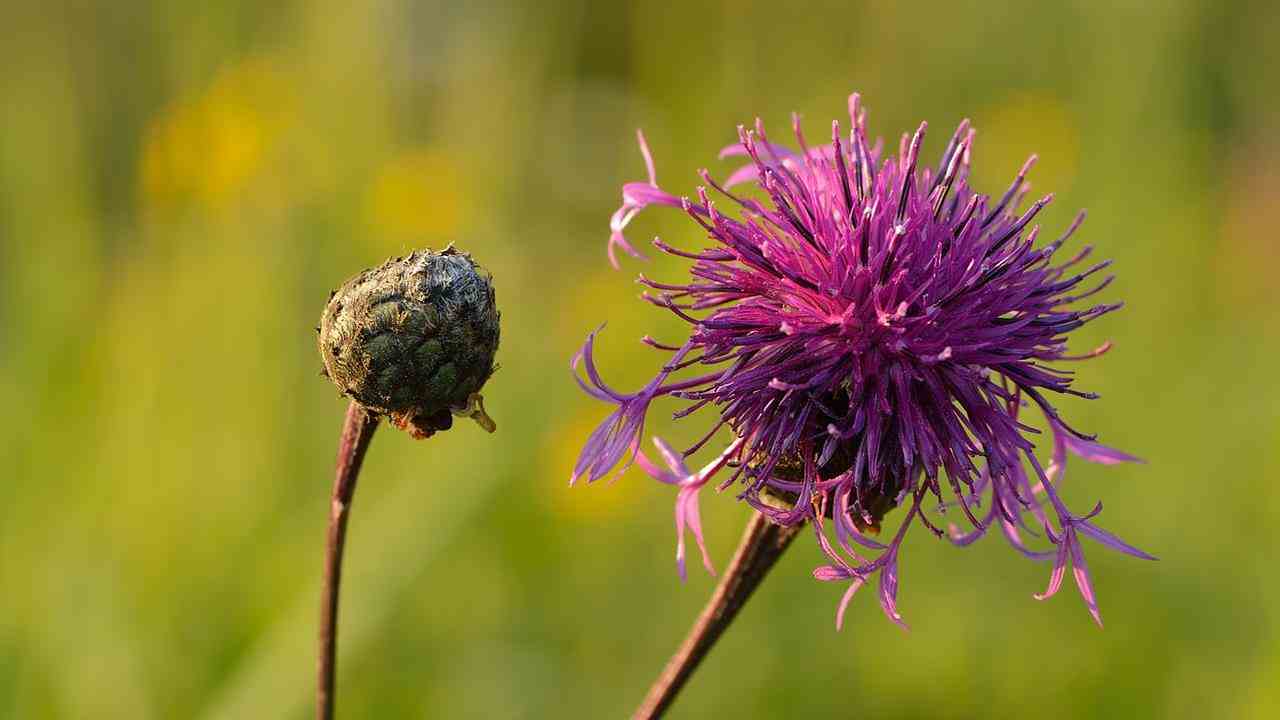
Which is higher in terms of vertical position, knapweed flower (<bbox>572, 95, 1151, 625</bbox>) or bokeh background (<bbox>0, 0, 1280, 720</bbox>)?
knapweed flower (<bbox>572, 95, 1151, 625</bbox>)

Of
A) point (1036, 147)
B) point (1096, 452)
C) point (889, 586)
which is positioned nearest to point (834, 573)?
point (889, 586)

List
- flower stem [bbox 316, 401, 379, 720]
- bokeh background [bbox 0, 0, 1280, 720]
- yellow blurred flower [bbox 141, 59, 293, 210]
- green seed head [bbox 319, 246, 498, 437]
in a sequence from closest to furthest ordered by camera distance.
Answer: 1. green seed head [bbox 319, 246, 498, 437]
2. flower stem [bbox 316, 401, 379, 720]
3. bokeh background [bbox 0, 0, 1280, 720]
4. yellow blurred flower [bbox 141, 59, 293, 210]

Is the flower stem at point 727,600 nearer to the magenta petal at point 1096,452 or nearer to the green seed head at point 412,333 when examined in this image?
the green seed head at point 412,333

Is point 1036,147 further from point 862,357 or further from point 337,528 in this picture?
point 337,528

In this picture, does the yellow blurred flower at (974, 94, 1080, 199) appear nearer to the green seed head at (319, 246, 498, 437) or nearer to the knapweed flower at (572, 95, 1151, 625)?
the knapweed flower at (572, 95, 1151, 625)

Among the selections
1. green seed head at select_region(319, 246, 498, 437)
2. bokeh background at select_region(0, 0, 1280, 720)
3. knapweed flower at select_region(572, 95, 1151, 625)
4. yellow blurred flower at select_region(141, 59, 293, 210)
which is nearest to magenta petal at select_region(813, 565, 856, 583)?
knapweed flower at select_region(572, 95, 1151, 625)

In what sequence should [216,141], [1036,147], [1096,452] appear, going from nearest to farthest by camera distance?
[1096,452] < [216,141] < [1036,147]
